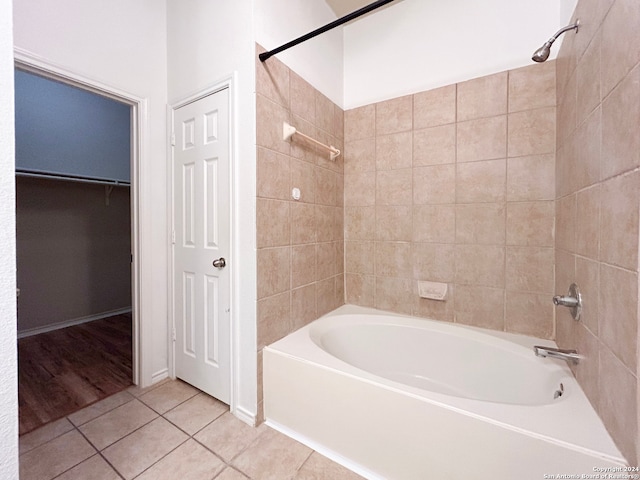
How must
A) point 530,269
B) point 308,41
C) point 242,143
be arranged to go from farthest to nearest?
point 308,41 → point 530,269 → point 242,143

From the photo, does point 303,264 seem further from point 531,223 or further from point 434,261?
point 531,223

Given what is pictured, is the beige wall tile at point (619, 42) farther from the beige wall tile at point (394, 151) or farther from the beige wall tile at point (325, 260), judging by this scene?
the beige wall tile at point (325, 260)

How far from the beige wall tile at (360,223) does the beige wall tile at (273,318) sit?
2.65 feet

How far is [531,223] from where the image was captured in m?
1.52

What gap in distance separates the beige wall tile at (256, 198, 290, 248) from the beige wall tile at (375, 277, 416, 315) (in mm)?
892

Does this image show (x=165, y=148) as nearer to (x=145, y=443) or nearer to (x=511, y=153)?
(x=145, y=443)

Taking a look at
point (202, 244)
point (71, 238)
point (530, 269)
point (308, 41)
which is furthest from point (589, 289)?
point (71, 238)

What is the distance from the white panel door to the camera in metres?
1.55

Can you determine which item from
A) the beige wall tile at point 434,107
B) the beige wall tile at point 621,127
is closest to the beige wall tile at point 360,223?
the beige wall tile at point 434,107

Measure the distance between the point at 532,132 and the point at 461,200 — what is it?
517 millimetres

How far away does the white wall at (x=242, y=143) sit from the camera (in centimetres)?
140

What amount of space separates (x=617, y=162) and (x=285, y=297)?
1498 mm

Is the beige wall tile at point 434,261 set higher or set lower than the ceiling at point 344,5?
lower

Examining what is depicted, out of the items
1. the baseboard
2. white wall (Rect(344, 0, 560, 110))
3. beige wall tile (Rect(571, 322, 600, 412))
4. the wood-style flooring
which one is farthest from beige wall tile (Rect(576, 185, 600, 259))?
the baseboard
